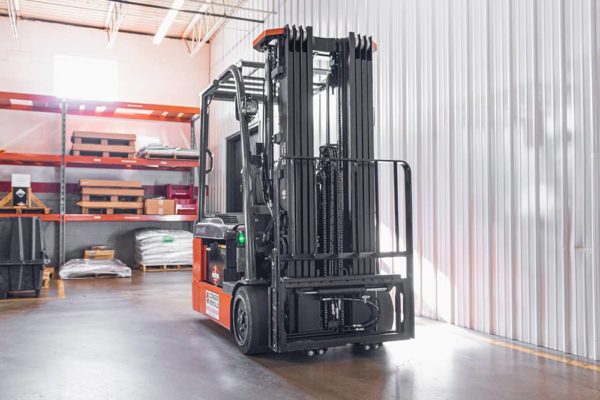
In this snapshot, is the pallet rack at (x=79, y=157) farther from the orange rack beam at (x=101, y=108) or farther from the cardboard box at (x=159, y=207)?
the cardboard box at (x=159, y=207)

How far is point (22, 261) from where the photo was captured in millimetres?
8539

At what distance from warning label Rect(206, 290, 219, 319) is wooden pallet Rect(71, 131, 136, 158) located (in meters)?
7.79

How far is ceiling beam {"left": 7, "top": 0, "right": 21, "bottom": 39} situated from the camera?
1190 centimetres

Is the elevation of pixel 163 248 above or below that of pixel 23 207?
below

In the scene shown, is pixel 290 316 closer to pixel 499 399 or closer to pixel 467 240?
pixel 499 399

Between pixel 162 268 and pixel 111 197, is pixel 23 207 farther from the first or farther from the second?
pixel 162 268

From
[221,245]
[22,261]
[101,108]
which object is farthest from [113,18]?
[221,245]

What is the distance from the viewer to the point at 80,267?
11.4 metres

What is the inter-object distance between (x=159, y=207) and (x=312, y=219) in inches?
360

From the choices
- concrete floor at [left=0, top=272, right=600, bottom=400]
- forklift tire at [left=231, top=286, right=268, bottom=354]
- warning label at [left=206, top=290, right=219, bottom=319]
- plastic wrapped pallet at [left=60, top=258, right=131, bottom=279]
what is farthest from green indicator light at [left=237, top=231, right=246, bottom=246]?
plastic wrapped pallet at [left=60, top=258, right=131, bottom=279]

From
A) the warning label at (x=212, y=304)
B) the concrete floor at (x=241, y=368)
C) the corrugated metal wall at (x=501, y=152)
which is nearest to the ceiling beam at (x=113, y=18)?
the corrugated metal wall at (x=501, y=152)

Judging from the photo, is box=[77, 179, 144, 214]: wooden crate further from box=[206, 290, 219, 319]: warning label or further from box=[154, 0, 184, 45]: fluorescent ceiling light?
box=[206, 290, 219, 319]: warning label

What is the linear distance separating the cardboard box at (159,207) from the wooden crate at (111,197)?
0.17 metres

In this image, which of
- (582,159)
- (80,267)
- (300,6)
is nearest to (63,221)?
(80,267)
